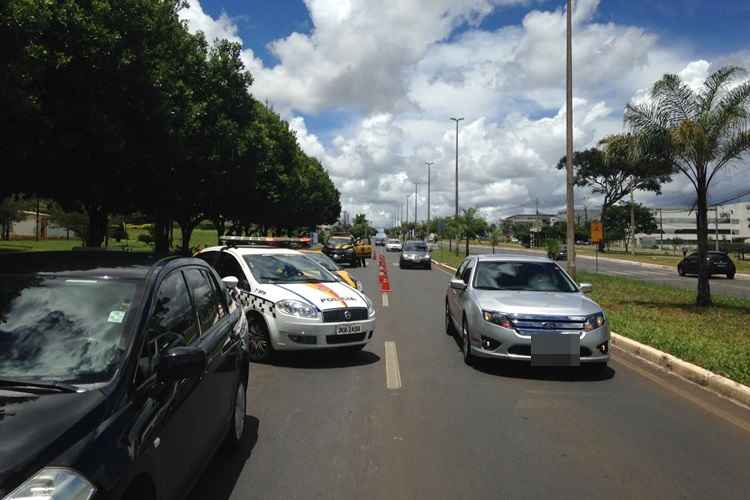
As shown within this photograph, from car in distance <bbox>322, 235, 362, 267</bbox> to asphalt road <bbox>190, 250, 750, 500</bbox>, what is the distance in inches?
1064

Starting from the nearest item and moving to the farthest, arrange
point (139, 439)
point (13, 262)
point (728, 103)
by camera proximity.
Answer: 1. point (139, 439)
2. point (13, 262)
3. point (728, 103)

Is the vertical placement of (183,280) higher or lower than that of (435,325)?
higher

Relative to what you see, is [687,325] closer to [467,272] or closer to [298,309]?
[467,272]

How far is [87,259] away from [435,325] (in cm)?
881

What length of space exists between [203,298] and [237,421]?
39.9 inches

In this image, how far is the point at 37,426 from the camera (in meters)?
2.36

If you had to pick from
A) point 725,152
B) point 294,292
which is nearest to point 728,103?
point 725,152

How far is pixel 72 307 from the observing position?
3.31 m

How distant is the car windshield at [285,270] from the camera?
353 inches

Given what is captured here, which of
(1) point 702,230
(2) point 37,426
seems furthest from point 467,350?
(1) point 702,230

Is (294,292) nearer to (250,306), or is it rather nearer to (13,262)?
(250,306)

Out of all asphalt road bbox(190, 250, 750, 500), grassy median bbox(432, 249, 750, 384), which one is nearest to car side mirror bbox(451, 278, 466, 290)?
asphalt road bbox(190, 250, 750, 500)

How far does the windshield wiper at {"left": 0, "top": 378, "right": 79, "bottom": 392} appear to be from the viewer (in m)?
2.70

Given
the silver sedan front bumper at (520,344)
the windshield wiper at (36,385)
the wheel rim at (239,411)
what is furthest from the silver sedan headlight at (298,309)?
the windshield wiper at (36,385)
